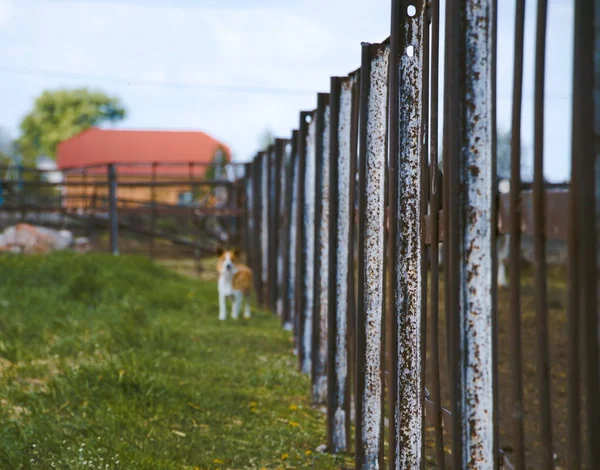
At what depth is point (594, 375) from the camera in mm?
2014

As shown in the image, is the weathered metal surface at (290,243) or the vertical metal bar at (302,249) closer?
the vertical metal bar at (302,249)

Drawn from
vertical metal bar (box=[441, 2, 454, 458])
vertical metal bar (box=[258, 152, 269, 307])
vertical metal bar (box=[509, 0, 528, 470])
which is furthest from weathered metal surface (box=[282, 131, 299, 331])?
vertical metal bar (box=[509, 0, 528, 470])

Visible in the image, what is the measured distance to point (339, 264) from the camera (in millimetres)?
5016

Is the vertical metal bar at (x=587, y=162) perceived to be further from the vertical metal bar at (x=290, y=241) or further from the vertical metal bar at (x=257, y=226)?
the vertical metal bar at (x=257, y=226)

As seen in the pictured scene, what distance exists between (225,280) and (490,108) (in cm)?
822

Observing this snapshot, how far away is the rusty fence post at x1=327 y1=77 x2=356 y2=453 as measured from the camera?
15.6ft

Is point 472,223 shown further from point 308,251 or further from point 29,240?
point 29,240

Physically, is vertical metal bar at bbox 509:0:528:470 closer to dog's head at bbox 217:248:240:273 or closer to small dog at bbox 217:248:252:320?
small dog at bbox 217:248:252:320

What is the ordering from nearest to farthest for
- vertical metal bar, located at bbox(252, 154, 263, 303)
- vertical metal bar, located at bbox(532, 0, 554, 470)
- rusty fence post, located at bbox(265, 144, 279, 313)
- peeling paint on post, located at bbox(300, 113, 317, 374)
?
vertical metal bar, located at bbox(532, 0, 554, 470), peeling paint on post, located at bbox(300, 113, 317, 374), rusty fence post, located at bbox(265, 144, 279, 313), vertical metal bar, located at bbox(252, 154, 263, 303)

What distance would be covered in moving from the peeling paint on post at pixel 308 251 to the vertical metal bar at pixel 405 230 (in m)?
2.69

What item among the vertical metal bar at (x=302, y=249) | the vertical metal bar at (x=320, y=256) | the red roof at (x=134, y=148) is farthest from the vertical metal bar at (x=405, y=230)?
the red roof at (x=134, y=148)

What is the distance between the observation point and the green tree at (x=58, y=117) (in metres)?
74.8

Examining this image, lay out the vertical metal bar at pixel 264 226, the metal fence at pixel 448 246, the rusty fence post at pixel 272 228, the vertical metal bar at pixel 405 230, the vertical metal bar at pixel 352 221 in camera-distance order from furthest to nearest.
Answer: the vertical metal bar at pixel 264 226 < the rusty fence post at pixel 272 228 < the vertical metal bar at pixel 352 221 < the vertical metal bar at pixel 405 230 < the metal fence at pixel 448 246

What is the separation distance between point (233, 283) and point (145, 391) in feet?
17.5
